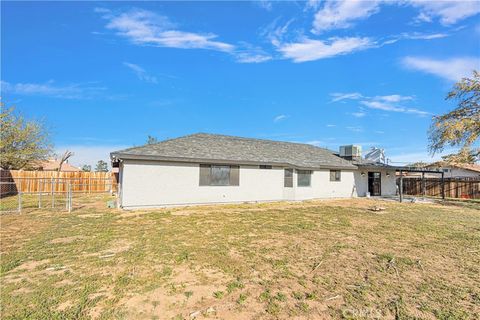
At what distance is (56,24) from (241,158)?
1098 centimetres

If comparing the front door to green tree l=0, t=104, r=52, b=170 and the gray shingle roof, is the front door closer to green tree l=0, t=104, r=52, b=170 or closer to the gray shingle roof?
the gray shingle roof

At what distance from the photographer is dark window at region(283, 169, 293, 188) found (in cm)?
1816

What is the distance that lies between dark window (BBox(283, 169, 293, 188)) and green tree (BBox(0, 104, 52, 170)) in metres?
25.2

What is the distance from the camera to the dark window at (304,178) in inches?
744

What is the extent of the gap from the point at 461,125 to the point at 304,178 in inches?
450

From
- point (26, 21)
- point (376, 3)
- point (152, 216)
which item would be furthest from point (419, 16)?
point (26, 21)

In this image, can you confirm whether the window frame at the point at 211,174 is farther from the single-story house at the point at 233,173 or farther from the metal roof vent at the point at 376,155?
the metal roof vent at the point at 376,155

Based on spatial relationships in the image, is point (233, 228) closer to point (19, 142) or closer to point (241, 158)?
point (241, 158)

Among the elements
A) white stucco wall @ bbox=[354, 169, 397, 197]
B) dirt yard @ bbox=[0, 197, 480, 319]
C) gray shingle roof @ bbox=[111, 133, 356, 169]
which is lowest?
dirt yard @ bbox=[0, 197, 480, 319]

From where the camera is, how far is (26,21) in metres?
11.0

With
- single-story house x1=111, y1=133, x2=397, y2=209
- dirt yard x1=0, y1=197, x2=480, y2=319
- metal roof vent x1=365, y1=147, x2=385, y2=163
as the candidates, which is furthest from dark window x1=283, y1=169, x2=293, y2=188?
metal roof vent x1=365, y1=147, x2=385, y2=163

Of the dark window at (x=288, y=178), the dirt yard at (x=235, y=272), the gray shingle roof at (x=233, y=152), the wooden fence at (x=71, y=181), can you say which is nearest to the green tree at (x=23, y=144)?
the wooden fence at (x=71, y=181)

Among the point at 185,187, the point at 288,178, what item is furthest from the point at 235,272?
the point at 288,178

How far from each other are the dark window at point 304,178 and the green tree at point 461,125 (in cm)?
1015
